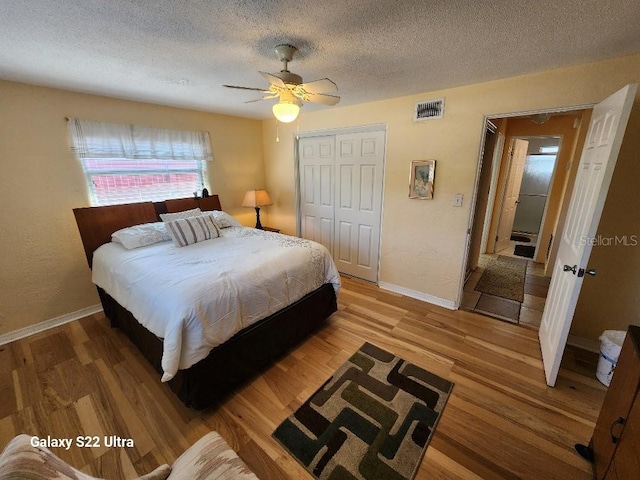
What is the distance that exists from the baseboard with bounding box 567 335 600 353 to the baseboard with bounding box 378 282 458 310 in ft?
3.07

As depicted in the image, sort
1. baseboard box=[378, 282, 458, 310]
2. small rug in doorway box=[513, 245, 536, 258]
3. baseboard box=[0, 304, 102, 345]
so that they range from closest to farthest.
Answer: baseboard box=[0, 304, 102, 345], baseboard box=[378, 282, 458, 310], small rug in doorway box=[513, 245, 536, 258]

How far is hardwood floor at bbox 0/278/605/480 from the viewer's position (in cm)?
142

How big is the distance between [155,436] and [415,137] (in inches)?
129

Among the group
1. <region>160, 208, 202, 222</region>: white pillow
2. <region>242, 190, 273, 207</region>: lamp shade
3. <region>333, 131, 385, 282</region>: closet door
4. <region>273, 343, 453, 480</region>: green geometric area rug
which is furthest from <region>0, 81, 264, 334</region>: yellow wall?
<region>273, 343, 453, 480</region>: green geometric area rug

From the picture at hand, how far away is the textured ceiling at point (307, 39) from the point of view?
1234mm

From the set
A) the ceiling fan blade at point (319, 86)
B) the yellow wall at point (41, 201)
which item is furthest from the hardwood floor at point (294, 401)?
the ceiling fan blade at point (319, 86)

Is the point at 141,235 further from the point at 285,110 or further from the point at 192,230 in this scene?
the point at 285,110

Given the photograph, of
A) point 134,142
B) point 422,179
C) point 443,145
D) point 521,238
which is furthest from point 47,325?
point 521,238

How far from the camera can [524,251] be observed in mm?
4824

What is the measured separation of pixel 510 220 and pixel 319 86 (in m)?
5.02

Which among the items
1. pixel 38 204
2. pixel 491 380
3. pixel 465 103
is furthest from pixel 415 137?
pixel 38 204

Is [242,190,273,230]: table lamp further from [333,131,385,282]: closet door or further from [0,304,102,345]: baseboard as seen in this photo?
[0,304,102,345]: baseboard

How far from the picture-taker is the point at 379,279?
3.39m

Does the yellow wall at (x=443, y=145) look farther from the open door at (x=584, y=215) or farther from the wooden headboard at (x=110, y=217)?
the wooden headboard at (x=110, y=217)
